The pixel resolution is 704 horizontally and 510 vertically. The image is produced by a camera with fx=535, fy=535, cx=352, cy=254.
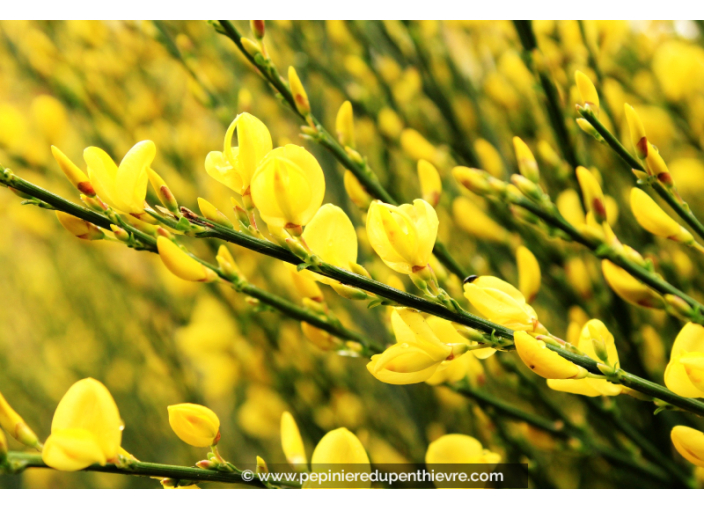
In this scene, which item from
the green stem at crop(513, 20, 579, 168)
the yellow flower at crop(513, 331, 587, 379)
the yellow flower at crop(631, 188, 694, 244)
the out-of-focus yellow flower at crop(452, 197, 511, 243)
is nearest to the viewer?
the yellow flower at crop(513, 331, 587, 379)

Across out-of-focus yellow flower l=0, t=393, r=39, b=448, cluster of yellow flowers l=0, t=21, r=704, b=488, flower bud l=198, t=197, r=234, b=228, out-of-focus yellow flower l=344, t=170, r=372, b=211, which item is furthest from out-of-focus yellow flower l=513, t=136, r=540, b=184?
out-of-focus yellow flower l=0, t=393, r=39, b=448

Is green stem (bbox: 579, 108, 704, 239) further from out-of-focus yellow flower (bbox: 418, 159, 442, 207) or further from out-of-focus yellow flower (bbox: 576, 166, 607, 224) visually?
out-of-focus yellow flower (bbox: 418, 159, 442, 207)

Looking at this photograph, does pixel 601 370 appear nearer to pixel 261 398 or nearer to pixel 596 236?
pixel 596 236

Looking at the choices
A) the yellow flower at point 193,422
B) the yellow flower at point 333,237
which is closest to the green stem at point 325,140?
the yellow flower at point 333,237

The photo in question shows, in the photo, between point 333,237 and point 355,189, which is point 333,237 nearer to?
point 333,237

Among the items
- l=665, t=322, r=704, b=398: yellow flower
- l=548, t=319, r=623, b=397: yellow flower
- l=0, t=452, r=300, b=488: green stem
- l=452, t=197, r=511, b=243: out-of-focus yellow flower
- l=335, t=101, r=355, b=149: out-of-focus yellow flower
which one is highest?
l=452, t=197, r=511, b=243: out-of-focus yellow flower

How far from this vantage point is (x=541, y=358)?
11.7 inches

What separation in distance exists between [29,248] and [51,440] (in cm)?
156

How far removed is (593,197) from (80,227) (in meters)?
0.37

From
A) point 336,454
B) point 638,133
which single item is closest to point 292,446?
point 336,454

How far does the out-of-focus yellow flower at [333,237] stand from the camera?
1.18 ft

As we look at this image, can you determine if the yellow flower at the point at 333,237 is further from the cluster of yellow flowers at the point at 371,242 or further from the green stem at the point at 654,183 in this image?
the green stem at the point at 654,183

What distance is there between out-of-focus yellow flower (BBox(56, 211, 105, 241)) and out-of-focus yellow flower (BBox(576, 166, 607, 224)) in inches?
14.1

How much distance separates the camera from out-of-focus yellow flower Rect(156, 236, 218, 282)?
32cm
